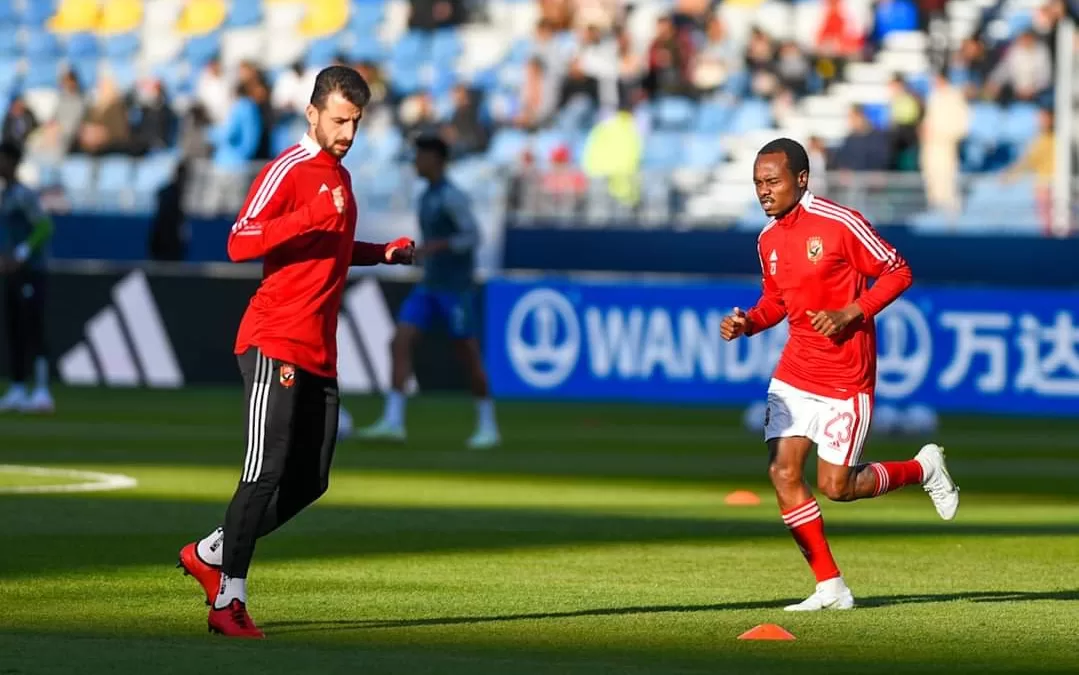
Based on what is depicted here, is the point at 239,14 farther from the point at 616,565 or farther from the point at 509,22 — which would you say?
the point at 616,565

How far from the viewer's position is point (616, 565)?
37.1 feet

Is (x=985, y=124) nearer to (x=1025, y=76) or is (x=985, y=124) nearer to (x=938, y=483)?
(x=1025, y=76)

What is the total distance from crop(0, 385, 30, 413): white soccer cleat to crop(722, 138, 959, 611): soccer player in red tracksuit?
1364cm

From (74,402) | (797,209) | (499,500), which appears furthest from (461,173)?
(797,209)

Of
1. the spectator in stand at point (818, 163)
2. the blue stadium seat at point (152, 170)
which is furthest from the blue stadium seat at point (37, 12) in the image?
the spectator in stand at point (818, 163)

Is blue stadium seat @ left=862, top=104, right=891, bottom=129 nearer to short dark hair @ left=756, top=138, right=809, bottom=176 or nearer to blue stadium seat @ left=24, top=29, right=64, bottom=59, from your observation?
blue stadium seat @ left=24, top=29, right=64, bottom=59

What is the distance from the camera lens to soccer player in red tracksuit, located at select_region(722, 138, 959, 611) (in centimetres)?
968

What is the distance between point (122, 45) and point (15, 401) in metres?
15.6

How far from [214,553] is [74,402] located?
1555 centimetres

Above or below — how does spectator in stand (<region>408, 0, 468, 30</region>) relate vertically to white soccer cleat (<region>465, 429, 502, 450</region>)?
above

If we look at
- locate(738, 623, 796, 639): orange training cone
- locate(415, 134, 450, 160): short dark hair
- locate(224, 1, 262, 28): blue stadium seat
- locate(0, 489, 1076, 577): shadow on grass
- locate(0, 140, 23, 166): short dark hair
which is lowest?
locate(0, 489, 1076, 577): shadow on grass

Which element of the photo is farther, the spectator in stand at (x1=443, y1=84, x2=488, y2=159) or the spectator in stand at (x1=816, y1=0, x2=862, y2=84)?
the spectator in stand at (x1=816, y1=0, x2=862, y2=84)

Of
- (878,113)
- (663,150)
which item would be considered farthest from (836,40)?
(663,150)

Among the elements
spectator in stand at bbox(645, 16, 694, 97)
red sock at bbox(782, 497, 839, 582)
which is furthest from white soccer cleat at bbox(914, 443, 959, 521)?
spectator in stand at bbox(645, 16, 694, 97)
